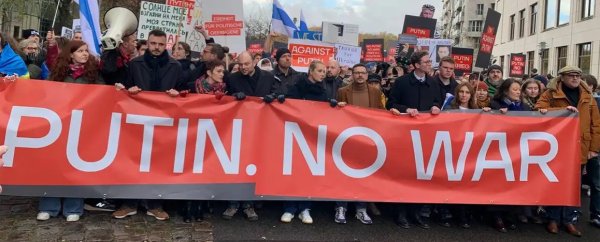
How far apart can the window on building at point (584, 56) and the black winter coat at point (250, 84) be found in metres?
26.9

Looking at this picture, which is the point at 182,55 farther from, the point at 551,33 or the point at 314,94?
the point at 551,33

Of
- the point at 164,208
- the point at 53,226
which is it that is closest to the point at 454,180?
the point at 164,208

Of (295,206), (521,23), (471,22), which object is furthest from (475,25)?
(295,206)

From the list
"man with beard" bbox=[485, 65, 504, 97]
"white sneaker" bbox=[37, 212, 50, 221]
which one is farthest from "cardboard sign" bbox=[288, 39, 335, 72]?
"white sneaker" bbox=[37, 212, 50, 221]

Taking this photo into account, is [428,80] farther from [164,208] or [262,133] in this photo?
[164,208]

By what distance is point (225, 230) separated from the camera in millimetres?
5344

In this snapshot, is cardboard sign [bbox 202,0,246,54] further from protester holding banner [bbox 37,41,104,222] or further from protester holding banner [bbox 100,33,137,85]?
protester holding banner [bbox 37,41,104,222]

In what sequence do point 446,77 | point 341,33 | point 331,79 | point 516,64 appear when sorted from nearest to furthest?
Answer: point 446,77 < point 331,79 < point 341,33 < point 516,64

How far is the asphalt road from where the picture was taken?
5289 millimetres

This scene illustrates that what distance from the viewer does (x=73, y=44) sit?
5391 millimetres

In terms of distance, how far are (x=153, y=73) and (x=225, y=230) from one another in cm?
178

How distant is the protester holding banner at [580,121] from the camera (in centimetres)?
587

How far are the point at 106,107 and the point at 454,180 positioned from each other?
3603 millimetres

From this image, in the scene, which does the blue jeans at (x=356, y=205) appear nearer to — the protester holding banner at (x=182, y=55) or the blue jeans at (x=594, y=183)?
the blue jeans at (x=594, y=183)
